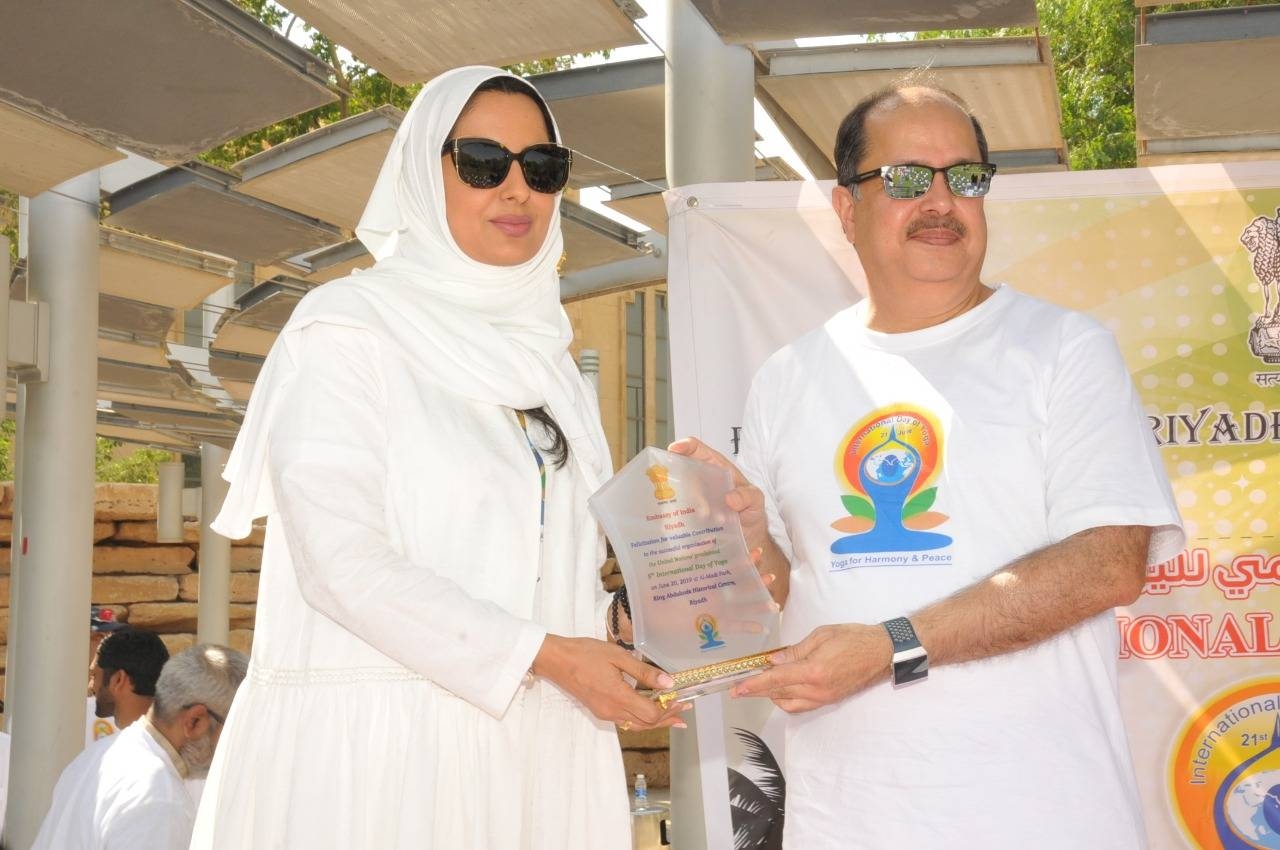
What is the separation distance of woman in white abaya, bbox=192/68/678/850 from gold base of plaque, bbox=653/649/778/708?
0.08 ft

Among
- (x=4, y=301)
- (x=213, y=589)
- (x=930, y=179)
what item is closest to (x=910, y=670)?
(x=930, y=179)

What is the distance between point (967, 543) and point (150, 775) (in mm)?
3236

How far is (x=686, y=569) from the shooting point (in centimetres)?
279

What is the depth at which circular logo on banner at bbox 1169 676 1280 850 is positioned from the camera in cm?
413

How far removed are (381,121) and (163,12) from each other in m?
1.29

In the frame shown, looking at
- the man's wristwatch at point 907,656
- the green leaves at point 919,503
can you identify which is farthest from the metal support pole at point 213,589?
the man's wristwatch at point 907,656

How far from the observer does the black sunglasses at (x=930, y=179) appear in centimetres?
295

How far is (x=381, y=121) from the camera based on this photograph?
5.73 metres

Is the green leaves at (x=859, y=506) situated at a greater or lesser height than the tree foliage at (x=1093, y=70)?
lesser

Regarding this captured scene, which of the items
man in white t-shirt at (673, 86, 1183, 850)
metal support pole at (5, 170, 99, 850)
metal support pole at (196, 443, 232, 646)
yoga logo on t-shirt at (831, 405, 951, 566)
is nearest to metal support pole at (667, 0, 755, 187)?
man in white t-shirt at (673, 86, 1183, 850)

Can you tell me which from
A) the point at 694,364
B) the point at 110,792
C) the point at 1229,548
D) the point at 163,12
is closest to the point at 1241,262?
the point at 1229,548

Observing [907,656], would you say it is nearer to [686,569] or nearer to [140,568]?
[686,569]

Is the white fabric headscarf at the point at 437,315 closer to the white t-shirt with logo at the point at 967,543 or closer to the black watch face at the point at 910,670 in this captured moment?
the white t-shirt with logo at the point at 967,543

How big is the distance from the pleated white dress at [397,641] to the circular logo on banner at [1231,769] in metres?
2.16
